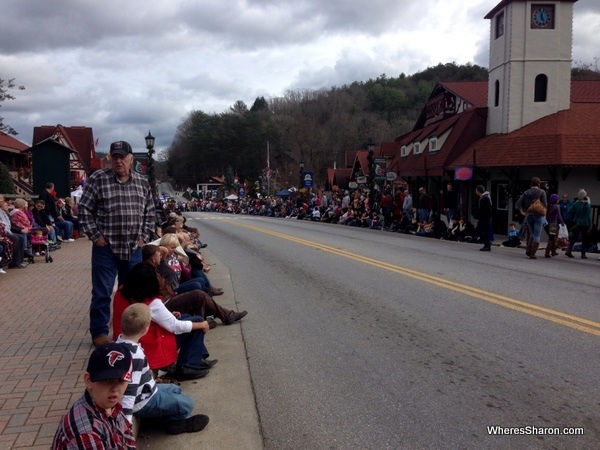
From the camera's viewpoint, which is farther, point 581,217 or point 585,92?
point 585,92

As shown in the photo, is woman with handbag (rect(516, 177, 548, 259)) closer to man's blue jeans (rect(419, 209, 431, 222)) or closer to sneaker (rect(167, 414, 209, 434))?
man's blue jeans (rect(419, 209, 431, 222))

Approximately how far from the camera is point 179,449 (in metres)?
4.25

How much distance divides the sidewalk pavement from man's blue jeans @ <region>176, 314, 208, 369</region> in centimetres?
19

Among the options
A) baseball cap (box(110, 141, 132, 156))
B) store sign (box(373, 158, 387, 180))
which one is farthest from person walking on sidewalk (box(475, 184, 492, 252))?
store sign (box(373, 158, 387, 180))

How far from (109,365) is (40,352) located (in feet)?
11.8

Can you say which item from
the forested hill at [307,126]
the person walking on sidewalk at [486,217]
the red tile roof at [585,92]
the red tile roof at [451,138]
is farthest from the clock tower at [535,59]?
the forested hill at [307,126]

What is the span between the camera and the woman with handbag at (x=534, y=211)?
1465 centimetres

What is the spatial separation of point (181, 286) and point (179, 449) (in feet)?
12.3

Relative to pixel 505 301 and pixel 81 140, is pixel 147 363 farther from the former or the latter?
pixel 81 140

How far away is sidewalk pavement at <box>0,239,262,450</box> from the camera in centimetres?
437

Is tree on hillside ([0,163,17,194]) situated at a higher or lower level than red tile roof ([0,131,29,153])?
lower

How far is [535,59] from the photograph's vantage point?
1110 inches

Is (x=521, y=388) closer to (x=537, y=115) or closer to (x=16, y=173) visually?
(x=537, y=115)

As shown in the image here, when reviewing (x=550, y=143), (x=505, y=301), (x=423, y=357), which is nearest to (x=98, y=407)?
(x=423, y=357)
